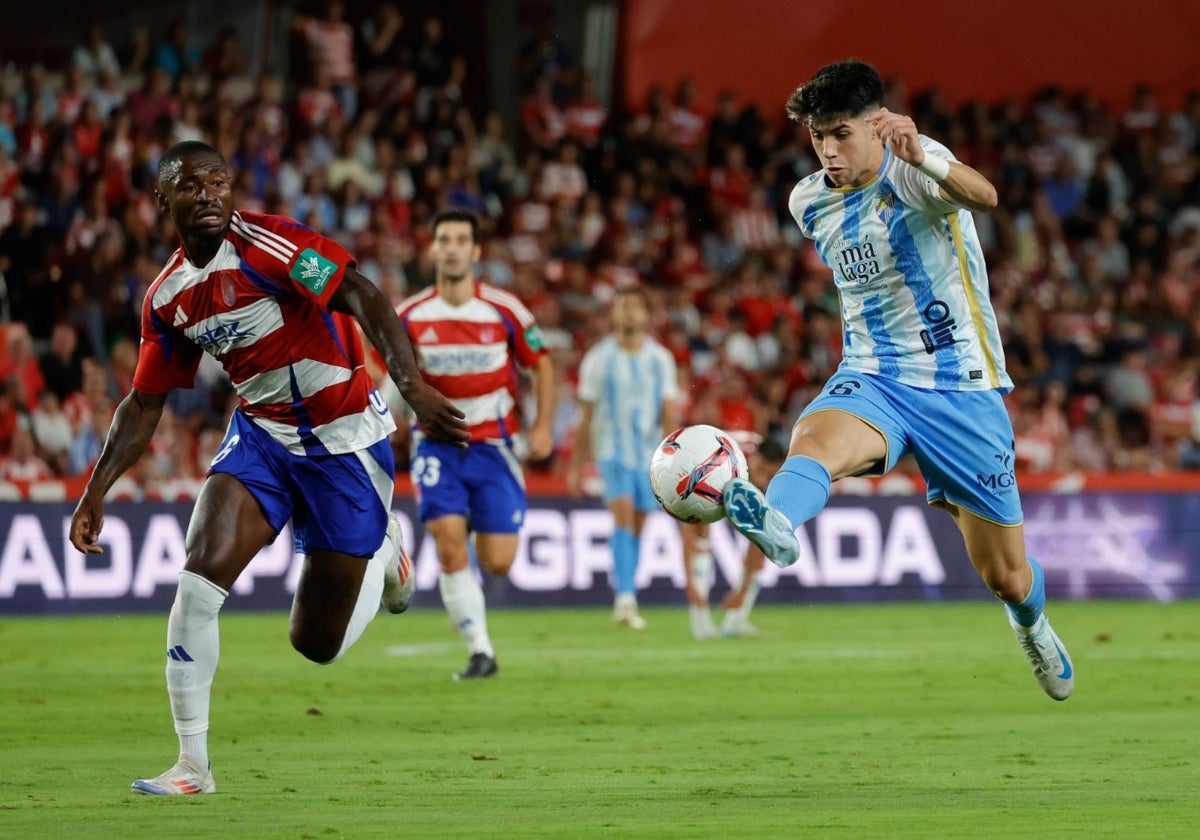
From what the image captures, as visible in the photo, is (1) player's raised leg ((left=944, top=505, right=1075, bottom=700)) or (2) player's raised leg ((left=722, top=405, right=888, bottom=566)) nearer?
(2) player's raised leg ((left=722, top=405, right=888, bottom=566))

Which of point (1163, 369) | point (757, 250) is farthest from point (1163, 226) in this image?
point (757, 250)

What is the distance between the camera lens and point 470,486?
11.7 meters

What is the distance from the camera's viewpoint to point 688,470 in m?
6.47

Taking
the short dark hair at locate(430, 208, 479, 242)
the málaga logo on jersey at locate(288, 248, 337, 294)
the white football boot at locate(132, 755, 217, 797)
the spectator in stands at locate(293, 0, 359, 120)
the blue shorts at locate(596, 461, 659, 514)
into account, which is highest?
the spectator in stands at locate(293, 0, 359, 120)

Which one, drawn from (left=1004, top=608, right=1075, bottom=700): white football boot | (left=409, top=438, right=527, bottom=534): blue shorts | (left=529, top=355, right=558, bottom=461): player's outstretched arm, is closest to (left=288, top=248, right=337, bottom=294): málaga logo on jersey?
(left=1004, top=608, right=1075, bottom=700): white football boot

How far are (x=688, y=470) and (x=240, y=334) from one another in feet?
6.64

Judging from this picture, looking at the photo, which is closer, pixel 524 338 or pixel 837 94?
pixel 837 94

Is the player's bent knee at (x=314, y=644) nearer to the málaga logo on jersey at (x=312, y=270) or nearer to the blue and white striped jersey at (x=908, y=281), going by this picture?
the málaga logo on jersey at (x=312, y=270)

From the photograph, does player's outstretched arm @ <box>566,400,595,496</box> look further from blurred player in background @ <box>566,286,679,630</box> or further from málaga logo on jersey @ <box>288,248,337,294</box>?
málaga logo on jersey @ <box>288,248,337,294</box>

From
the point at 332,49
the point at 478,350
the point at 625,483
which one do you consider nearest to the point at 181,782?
the point at 478,350

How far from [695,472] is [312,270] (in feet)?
5.66

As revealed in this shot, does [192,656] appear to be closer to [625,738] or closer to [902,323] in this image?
[625,738]

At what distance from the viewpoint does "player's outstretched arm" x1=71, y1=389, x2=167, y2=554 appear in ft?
24.0

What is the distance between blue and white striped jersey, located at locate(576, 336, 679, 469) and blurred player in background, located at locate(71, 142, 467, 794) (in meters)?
7.81
